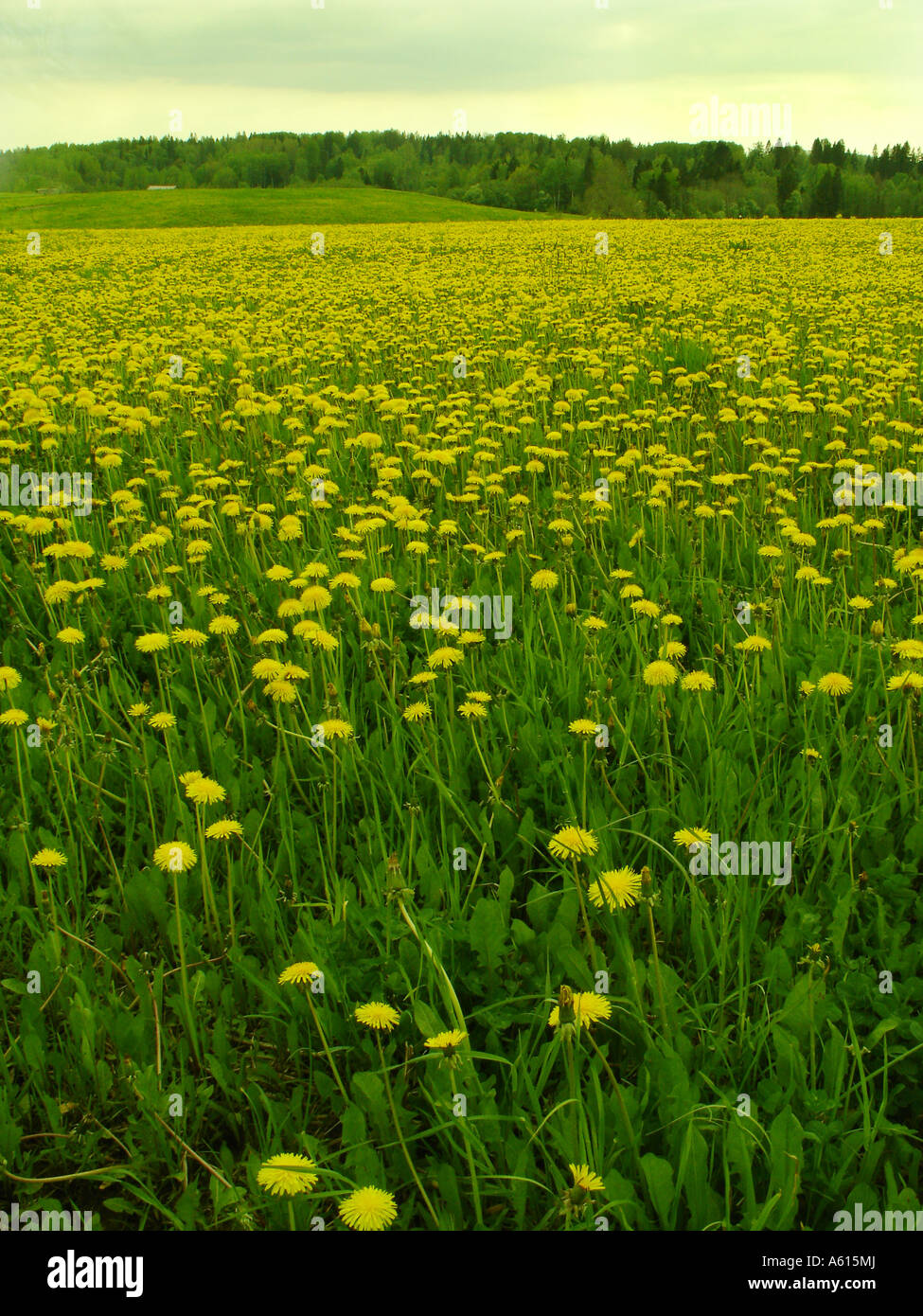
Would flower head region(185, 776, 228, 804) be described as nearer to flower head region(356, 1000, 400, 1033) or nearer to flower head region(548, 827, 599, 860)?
flower head region(356, 1000, 400, 1033)

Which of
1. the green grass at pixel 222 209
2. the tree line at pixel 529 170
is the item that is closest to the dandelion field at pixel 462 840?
the green grass at pixel 222 209

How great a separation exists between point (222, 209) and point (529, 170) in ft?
96.3

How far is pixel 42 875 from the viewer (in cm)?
253

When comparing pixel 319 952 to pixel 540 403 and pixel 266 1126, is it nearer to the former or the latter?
pixel 266 1126

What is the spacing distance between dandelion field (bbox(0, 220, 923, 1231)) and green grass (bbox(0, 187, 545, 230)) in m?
41.2

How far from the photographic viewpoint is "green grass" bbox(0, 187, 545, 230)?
137 ft

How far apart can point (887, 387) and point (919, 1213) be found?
562 centimetres

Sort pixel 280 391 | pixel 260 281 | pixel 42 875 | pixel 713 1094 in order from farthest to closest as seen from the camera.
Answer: pixel 260 281 < pixel 280 391 < pixel 42 875 < pixel 713 1094

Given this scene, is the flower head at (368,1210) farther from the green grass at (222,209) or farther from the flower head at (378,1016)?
the green grass at (222,209)

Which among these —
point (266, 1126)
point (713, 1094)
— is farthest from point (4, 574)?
point (713, 1094)

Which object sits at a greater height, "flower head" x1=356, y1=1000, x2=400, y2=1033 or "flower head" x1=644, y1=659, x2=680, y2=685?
"flower head" x1=644, y1=659, x2=680, y2=685

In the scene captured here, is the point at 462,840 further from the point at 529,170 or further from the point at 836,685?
the point at 529,170

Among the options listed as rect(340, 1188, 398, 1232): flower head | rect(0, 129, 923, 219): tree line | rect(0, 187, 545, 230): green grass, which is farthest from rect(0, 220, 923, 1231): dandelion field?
rect(0, 129, 923, 219): tree line
